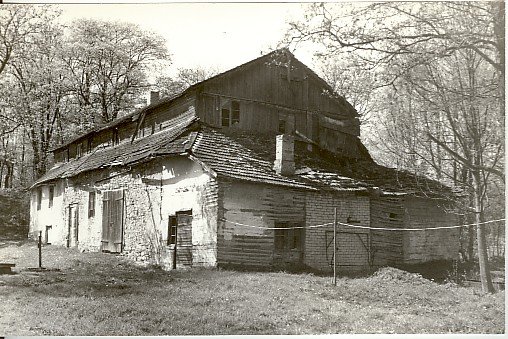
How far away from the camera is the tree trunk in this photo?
341 inches

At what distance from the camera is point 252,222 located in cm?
1063

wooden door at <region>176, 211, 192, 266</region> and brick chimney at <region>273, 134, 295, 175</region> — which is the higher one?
brick chimney at <region>273, 134, 295, 175</region>

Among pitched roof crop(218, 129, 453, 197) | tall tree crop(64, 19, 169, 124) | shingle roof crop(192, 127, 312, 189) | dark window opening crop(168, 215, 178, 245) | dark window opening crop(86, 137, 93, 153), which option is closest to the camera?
tall tree crop(64, 19, 169, 124)

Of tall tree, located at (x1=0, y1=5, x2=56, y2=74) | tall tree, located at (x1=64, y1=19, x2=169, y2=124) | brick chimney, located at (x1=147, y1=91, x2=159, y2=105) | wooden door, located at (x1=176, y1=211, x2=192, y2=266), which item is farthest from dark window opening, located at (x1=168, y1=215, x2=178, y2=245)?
tall tree, located at (x1=0, y1=5, x2=56, y2=74)

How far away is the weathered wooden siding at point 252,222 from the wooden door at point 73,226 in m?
7.16

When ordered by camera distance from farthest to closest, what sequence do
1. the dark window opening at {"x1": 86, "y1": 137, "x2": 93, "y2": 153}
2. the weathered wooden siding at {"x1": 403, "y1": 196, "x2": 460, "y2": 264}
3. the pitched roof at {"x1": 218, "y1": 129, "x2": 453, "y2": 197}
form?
the dark window opening at {"x1": 86, "y1": 137, "x2": 93, "y2": 153} < the pitched roof at {"x1": 218, "y1": 129, "x2": 453, "y2": 197} < the weathered wooden siding at {"x1": 403, "y1": 196, "x2": 460, "y2": 264}

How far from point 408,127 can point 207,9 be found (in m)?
3.88

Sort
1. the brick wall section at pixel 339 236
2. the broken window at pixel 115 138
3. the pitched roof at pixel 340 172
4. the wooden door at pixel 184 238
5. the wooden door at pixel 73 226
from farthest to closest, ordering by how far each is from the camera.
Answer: the broken window at pixel 115 138 → the wooden door at pixel 73 226 → the wooden door at pixel 184 238 → the pitched roof at pixel 340 172 → the brick wall section at pixel 339 236

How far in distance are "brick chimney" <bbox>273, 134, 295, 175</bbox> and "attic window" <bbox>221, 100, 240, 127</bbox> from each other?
200 centimetres

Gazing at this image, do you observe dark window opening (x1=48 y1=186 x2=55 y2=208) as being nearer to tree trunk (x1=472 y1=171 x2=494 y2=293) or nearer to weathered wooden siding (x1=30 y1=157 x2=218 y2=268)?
weathered wooden siding (x1=30 y1=157 x2=218 y2=268)

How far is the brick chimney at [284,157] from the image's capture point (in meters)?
11.5

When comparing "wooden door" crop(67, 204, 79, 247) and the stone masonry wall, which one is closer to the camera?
the stone masonry wall

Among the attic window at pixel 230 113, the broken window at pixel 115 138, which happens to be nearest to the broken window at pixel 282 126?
the attic window at pixel 230 113

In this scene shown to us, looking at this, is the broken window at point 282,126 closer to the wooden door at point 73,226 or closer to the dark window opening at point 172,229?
the dark window opening at point 172,229
